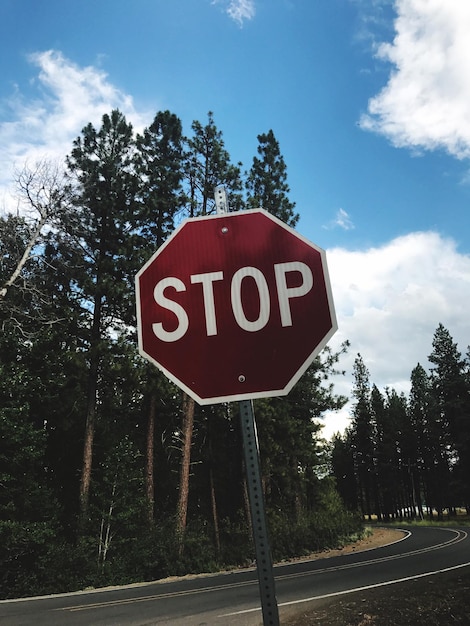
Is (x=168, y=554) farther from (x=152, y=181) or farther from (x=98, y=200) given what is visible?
(x=152, y=181)

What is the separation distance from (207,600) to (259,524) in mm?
10531

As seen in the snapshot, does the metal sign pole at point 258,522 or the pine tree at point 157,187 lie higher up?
the pine tree at point 157,187

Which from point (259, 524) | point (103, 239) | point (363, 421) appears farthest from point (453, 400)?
point (259, 524)

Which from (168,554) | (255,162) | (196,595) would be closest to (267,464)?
(168,554)

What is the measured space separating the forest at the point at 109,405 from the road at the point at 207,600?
378cm

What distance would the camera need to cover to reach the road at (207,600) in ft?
28.3

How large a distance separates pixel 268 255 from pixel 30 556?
17886 millimetres

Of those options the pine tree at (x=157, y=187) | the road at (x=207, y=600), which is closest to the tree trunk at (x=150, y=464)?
the pine tree at (x=157, y=187)

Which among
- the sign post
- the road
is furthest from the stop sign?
the road

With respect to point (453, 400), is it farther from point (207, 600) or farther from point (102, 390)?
point (207, 600)

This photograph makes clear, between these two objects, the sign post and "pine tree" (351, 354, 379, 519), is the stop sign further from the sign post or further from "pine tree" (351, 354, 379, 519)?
"pine tree" (351, 354, 379, 519)

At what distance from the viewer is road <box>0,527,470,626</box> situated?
8641 mm

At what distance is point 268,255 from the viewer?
1870 mm

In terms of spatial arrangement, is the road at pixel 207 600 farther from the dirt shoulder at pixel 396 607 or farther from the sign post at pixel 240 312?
the sign post at pixel 240 312
